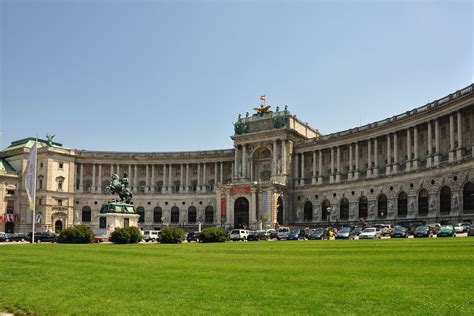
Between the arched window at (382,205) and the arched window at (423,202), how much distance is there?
9.63 metres

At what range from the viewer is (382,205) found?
91.6m

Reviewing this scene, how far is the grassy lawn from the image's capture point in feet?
47.0

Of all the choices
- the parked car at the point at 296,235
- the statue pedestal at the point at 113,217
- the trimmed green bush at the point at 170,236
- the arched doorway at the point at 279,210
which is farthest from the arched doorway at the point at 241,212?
the trimmed green bush at the point at 170,236

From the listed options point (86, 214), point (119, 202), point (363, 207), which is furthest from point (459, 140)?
point (86, 214)

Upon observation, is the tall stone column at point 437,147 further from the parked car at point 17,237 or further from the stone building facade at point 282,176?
the parked car at point 17,237

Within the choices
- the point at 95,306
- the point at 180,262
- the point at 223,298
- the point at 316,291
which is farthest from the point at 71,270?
the point at 316,291

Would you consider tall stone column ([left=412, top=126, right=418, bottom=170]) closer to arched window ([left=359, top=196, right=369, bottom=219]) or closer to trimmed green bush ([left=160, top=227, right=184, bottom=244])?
arched window ([left=359, top=196, right=369, bottom=219])

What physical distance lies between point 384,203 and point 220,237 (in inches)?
1722

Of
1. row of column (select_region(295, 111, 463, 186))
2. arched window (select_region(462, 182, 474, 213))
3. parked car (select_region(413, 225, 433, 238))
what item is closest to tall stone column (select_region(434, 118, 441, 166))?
row of column (select_region(295, 111, 463, 186))

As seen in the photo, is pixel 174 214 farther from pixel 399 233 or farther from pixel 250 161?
pixel 399 233

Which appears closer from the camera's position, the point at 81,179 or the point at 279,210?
the point at 279,210

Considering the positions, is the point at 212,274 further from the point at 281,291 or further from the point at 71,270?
the point at 71,270

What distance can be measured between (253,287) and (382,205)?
3092 inches

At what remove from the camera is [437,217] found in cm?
7588
